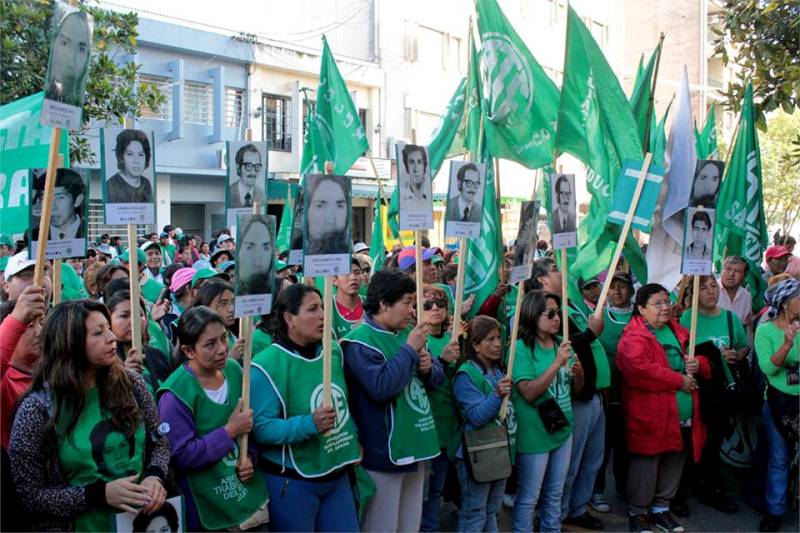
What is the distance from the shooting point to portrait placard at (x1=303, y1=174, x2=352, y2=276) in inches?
155

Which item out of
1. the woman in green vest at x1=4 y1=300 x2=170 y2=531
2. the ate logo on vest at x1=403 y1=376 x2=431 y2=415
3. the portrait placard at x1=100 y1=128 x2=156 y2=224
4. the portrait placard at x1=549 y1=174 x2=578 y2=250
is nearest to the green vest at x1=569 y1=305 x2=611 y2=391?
the portrait placard at x1=549 y1=174 x2=578 y2=250

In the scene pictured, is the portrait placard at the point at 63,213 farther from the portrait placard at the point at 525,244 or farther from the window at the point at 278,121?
the window at the point at 278,121

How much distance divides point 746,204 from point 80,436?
6.60 meters

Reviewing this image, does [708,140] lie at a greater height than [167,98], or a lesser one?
lesser

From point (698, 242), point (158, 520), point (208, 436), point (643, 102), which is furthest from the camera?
point (643, 102)

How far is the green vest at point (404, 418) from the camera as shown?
4.08m

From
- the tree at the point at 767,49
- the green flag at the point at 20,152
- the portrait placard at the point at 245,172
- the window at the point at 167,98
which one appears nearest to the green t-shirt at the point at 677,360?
the portrait placard at the point at 245,172

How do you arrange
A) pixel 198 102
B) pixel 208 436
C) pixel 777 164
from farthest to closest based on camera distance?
1. pixel 777 164
2. pixel 198 102
3. pixel 208 436

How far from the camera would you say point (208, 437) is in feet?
11.5

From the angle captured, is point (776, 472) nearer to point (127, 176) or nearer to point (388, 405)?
point (388, 405)

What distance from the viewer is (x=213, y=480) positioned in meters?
3.55

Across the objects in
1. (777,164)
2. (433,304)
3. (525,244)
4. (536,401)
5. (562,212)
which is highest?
(777,164)

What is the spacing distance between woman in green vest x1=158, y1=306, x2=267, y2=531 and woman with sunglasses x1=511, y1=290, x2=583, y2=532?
6.35 feet

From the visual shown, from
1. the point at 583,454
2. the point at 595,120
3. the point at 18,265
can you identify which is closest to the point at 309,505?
the point at 18,265
